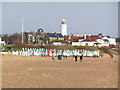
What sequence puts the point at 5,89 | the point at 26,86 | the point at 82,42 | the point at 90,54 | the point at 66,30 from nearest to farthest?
the point at 5,89 < the point at 26,86 < the point at 90,54 < the point at 82,42 < the point at 66,30

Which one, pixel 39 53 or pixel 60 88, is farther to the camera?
pixel 39 53

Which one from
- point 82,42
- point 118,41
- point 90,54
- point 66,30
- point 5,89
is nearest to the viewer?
point 5,89

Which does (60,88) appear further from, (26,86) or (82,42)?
(82,42)

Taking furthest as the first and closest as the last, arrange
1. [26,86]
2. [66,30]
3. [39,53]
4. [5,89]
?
[66,30] → [39,53] → [26,86] → [5,89]

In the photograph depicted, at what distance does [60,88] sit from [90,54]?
36527mm

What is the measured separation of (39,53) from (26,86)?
3259cm

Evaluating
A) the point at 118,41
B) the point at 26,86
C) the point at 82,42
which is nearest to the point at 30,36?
the point at 82,42

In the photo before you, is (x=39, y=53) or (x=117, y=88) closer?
(x=117, y=88)

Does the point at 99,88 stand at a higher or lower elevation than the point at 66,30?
lower

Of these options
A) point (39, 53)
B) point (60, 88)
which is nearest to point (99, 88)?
point (60, 88)

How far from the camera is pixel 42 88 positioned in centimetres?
995

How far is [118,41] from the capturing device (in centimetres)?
10319

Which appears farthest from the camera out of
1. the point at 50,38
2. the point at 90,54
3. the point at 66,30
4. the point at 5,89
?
the point at 66,30

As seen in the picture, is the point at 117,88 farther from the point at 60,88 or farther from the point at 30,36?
the point at 30,36
